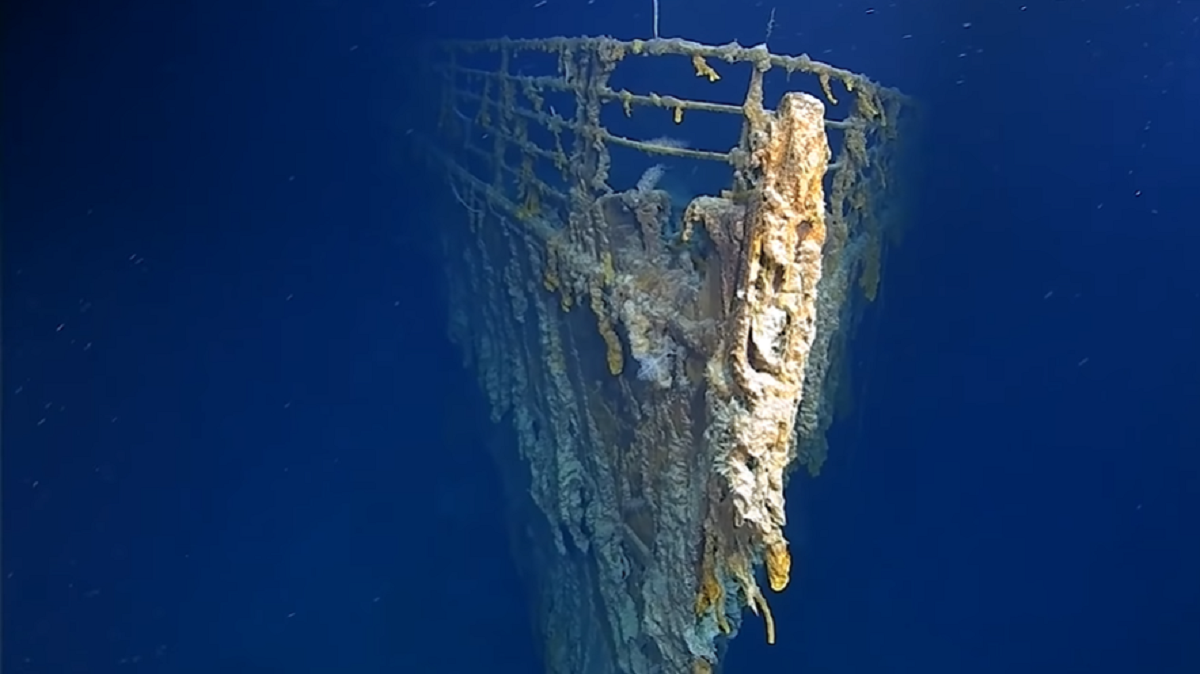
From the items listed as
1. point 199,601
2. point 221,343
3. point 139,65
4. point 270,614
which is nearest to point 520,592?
point 270,614

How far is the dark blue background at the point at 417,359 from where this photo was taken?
6.22 ft

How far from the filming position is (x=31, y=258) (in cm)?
187

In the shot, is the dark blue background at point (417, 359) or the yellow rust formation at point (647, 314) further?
the dark blue background at point (417, 359)

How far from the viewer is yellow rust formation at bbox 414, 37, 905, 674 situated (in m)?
1.57

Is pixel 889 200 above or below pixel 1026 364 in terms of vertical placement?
above

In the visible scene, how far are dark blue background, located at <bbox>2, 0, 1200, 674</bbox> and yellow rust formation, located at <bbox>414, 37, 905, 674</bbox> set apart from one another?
84 millimetres

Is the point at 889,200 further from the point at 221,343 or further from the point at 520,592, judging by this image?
the point at 221,343

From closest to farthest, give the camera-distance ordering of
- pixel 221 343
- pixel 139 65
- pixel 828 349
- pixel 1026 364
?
pixel 139 65
pixel 221 343
pixel 828 349
pixel 1026 364

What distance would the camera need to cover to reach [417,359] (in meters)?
2.05

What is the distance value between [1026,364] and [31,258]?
211cm

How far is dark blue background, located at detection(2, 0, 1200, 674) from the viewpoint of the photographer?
190 cm

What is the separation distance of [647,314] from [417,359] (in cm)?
55

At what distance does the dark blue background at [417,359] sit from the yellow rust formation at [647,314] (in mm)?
84

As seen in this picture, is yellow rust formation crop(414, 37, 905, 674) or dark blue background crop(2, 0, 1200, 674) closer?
yellow rust formation crop(414, 37, 905, 674)
